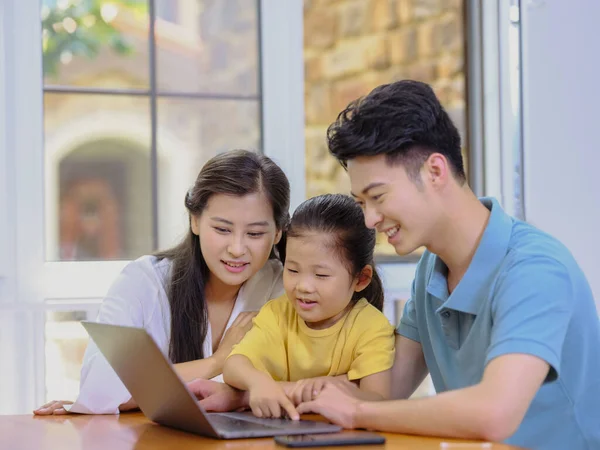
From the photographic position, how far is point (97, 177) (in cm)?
292

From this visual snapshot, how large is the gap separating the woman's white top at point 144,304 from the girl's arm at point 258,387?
24 centimetres

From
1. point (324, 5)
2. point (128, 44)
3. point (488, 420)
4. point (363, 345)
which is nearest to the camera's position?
point (488, 420)

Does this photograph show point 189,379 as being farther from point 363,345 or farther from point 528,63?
point 528,63

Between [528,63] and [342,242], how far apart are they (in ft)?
5.02

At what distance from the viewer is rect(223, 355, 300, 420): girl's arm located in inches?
61.1

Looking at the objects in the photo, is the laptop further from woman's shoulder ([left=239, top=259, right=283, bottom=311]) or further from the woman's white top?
woman's shoulder ([left=239, top=259, right=283, bottom=311])

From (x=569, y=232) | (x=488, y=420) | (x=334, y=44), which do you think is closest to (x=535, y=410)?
(x=488, y=420)

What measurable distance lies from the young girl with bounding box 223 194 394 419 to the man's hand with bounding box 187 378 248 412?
2 centimetres

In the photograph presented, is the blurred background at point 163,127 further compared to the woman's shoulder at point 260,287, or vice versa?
A: the blurred background at point 163,127

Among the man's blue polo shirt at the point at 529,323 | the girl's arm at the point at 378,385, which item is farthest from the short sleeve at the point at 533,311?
the girl's arm at the point at 378,385

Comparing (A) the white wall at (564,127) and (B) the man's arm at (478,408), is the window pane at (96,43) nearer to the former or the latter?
(A) the white wall at (564,127)

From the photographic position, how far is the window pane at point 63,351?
280cm

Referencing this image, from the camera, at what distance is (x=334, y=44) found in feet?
11.3

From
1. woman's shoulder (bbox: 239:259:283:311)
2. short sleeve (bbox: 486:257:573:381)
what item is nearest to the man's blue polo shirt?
short sleeve (bbox: 486:257:573:381)
